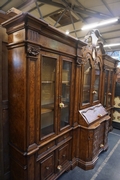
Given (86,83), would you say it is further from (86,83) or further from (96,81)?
(96,81)

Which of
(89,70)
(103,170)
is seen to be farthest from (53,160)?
(89,70)

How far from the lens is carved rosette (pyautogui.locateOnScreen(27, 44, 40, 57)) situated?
1200 mm

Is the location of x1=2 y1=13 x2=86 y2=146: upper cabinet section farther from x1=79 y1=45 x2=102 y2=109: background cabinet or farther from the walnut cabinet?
x1=79 y1=45 x2=102 y2=109: background cabinet

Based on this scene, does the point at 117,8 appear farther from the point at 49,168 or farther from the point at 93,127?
the point at 49,168

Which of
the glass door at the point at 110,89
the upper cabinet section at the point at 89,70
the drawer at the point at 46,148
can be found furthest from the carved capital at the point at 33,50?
the glass door at the point at 110,89

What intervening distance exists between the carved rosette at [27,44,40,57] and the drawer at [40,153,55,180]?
1.37m

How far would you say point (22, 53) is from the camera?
49.2 inches

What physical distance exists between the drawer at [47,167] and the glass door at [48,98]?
0.36m

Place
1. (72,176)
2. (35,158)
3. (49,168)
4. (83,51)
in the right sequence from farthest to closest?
(83,51)
(72,176)
(49,168)
(35,158)

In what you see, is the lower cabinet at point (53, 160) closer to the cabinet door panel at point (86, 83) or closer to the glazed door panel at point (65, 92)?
the glazed door panel at point (65, 92)

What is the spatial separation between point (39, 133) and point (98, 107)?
1.67 m

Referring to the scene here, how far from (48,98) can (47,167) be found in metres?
0.97

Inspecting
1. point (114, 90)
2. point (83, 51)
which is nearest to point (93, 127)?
point (83, 51)

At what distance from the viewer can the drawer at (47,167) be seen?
5.23 feet
